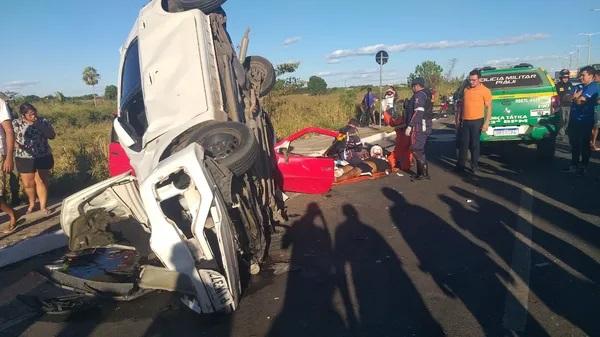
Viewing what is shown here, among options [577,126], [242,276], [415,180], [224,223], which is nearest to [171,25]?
[224,223]

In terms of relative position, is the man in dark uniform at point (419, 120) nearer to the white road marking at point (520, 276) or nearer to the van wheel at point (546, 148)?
the white road marking at point (520, 276)

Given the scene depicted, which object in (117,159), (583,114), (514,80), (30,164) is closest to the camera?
(117,159)

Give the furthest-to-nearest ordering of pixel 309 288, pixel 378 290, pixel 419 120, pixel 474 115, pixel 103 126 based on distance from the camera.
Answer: pixel 103 126, pixel 474 115, pixel 419 120, pixel 309 288, pixel 378 290

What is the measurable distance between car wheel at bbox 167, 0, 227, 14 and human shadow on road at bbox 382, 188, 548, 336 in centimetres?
336

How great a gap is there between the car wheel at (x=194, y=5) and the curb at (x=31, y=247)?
3476 millimetres

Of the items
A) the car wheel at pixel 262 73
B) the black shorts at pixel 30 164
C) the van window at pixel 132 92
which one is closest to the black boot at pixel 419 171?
the car wheel at pixel 262 73

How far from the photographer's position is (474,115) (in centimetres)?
845

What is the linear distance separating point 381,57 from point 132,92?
47.3ft

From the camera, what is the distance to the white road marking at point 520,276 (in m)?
3.41

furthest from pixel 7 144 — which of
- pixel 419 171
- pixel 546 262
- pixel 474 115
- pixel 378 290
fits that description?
pixel 474 115

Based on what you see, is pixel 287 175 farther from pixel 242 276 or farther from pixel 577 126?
pixel 577 126

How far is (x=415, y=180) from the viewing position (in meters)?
8.63

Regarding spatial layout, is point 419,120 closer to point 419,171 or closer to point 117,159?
point 419,171

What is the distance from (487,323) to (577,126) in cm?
607
